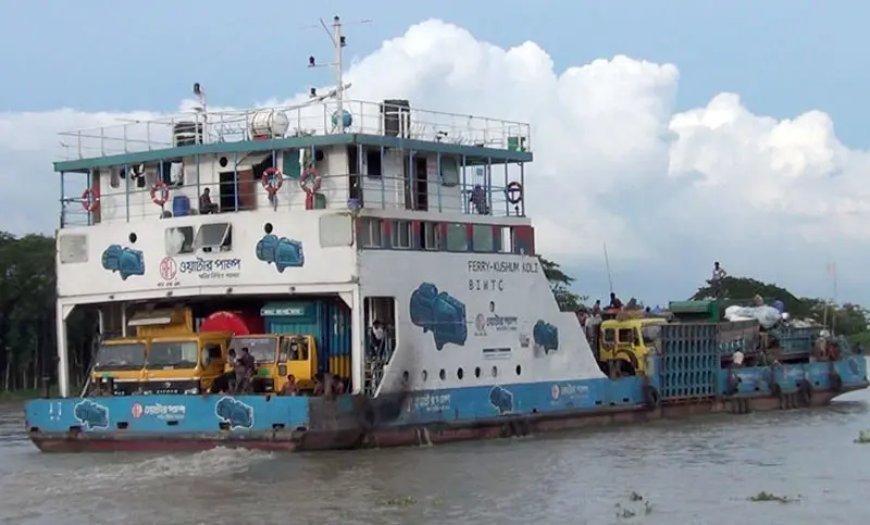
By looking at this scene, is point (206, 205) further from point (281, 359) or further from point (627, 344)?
point (627, 344)

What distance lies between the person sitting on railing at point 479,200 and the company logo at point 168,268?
18.4 ft

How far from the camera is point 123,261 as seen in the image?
86.7 feet

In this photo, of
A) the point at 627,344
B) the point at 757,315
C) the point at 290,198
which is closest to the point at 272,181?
the point at 290,198

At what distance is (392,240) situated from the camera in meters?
25.2

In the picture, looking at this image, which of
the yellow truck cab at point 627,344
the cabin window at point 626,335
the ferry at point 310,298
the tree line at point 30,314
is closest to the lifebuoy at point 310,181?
the ferry at point 310,298

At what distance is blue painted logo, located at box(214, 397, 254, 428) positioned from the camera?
23656 mm

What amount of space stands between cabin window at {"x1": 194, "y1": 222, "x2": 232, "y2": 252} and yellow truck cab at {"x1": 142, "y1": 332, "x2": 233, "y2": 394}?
1420 millimetres

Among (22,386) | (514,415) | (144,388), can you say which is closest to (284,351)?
(144,388)

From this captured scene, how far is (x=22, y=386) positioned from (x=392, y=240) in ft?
112

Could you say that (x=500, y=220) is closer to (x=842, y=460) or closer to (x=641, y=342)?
(x=641, y=342)

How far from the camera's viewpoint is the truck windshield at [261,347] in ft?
81.5

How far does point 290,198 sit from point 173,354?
331 cm

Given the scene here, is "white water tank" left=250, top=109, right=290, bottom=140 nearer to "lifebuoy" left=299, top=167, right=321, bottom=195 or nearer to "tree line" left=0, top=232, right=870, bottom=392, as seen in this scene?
"lifebuoy" left=299, top=167, right=321, bottom=195

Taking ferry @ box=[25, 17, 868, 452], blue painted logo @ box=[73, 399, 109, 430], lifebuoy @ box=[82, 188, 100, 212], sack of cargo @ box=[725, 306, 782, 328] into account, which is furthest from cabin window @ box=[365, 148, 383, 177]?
sack of cargo @ box=[725, 306, 782, 328]
